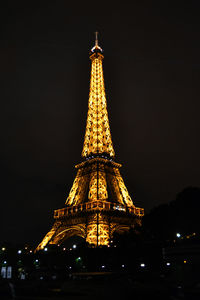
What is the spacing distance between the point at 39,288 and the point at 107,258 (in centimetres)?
3224

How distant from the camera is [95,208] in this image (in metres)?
57.2

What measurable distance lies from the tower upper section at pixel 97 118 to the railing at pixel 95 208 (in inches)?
520

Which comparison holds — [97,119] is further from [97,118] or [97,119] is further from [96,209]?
[96,209]

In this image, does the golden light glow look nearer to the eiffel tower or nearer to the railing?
the eiffel tower

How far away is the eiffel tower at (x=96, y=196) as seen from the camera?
57062mm

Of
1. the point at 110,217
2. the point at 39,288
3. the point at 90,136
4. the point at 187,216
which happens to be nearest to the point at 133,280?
the point at 39,288

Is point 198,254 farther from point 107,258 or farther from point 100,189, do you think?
point 100,189

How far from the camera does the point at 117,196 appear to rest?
213 feet

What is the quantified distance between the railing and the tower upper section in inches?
520

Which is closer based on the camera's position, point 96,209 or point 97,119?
point 96,209

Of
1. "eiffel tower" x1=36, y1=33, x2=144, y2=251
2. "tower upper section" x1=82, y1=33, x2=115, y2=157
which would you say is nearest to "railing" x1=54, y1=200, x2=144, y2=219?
"eiffel tower" x1=36, y1=33, x2=144, y2=251

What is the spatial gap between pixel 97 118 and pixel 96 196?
22.0 meters

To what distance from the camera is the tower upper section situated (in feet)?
231

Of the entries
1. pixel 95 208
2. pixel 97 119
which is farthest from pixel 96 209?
pixel 97 119
